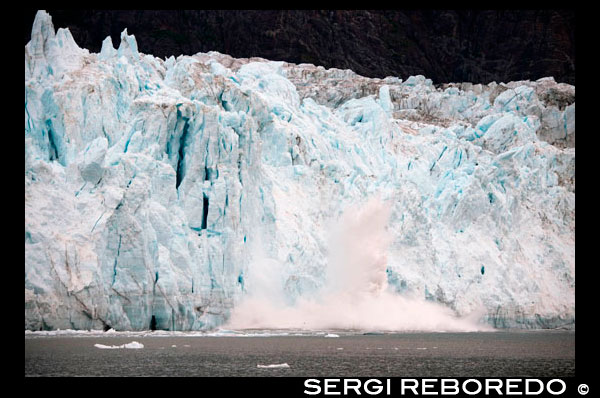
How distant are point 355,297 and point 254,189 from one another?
834 centimetres

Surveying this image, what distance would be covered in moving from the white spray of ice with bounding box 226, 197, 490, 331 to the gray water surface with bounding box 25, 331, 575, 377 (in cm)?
294

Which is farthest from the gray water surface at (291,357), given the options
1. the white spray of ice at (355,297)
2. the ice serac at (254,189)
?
the white spray of ice at (355,297)

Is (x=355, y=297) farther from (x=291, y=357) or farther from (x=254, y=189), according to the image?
(x=291, y=357)

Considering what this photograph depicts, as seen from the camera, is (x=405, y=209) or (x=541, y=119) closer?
(x=405, y=209)

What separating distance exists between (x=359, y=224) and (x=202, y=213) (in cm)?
1095

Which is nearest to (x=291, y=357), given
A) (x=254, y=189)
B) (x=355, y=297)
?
(x=254, y=189)

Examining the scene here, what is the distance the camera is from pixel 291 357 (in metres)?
31.0

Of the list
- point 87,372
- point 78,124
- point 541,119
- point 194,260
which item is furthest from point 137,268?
point 541,119

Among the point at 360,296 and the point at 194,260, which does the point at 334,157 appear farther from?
the point at 194,260

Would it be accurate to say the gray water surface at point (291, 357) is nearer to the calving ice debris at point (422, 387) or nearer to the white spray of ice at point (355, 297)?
the white spray of ice at point (355, 297)

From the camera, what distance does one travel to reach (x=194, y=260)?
39.8 meters

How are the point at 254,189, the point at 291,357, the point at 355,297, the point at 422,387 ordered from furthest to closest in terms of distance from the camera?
1. the point at 355,297
2. the point at 254,189
3. the point at 291,357
4. the point at 422,387

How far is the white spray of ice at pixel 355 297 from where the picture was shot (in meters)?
43.9
